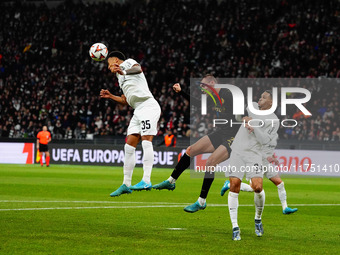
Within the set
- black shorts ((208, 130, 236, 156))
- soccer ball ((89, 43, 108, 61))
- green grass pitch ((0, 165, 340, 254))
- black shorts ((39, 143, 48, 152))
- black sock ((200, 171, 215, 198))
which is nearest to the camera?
green grass pitch ((0, 165, 340, 254))

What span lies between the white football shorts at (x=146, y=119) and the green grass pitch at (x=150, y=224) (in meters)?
1.69

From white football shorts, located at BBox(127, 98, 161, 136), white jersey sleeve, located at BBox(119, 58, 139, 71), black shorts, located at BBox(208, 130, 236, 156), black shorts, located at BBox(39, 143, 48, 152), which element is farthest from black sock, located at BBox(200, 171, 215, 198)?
black shorts, located at BBox(39, 143, 48, 152)

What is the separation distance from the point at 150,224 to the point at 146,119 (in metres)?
2.02

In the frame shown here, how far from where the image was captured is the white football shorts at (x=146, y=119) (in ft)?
40.0

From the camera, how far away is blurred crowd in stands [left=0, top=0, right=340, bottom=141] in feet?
114

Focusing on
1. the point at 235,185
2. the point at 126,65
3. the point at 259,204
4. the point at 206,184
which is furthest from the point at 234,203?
the point at 126,65

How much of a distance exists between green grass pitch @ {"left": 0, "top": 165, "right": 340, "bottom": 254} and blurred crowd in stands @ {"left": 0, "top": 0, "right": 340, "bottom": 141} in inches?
580

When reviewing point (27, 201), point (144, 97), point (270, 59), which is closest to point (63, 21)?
point (270, 59)

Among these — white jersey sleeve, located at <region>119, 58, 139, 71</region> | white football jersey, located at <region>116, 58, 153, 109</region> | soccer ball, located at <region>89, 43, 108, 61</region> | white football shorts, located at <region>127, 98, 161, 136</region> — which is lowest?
white football shorts, located at <region>127, 98, 161, 136</region>

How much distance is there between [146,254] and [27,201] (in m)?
7.99

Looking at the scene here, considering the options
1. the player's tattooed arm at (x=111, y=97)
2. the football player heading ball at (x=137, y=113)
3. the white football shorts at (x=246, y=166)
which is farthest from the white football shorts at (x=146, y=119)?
the white football shorts at (x=246, y=166)

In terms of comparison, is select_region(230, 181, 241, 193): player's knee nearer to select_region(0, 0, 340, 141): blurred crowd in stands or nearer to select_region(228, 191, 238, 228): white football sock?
select_region(228, 191, 238, 228): white football sock

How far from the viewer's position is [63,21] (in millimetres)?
47438

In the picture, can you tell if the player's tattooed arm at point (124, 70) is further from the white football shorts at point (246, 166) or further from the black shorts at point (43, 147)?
the black shorts at point (43, 147)
